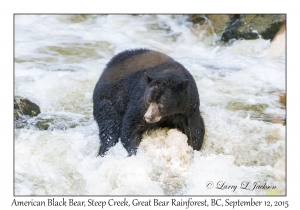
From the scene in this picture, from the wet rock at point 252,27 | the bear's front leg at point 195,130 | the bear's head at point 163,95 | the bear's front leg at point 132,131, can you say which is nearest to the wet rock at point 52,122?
the bear's front leg at point 132,131

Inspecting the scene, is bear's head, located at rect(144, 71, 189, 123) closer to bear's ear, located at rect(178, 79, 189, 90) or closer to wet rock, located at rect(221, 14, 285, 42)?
bear's ear, located at rect(178, 79, 189, 90)

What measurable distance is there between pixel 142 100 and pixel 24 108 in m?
2.84

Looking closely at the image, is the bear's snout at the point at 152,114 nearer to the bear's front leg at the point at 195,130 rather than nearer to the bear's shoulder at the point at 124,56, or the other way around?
the bear's front leg at the point at 195,130

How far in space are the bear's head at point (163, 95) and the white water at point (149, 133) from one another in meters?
0.67

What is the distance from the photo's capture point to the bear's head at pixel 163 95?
5.84m

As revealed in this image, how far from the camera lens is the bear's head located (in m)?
5.84

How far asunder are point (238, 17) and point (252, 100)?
169 inches

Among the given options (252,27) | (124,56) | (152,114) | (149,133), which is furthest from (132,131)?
(252,27)

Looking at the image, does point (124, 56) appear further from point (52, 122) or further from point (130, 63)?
point (52, 122)

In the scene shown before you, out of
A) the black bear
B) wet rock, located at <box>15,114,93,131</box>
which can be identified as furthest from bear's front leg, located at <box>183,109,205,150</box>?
wet rock, located at <box>15,114,93,131</box>

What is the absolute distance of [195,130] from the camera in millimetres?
6516
